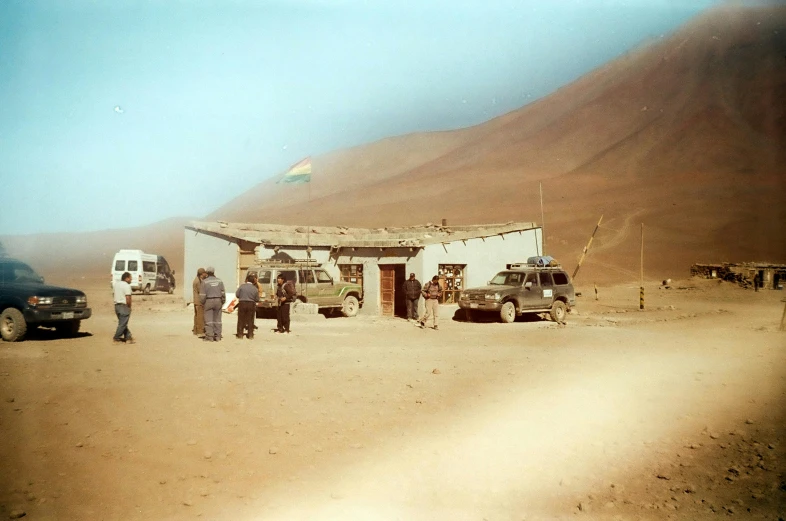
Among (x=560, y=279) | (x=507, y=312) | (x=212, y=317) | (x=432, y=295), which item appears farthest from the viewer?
(x=560, y=279)

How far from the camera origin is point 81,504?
16.6 ft

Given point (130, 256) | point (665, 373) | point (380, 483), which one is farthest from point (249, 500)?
point (130, 256)

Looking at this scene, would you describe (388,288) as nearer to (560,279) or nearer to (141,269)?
(560,279)

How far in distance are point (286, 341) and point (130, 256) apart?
2422 centimetres

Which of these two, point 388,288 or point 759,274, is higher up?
point 759,274

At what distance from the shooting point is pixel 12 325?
44.7ft

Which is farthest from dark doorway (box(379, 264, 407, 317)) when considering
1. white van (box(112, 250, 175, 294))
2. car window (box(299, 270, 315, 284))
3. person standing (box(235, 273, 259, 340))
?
white van (box(112, 250, 175, 294))

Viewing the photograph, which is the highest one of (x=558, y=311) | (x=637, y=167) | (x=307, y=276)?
(x=637, y=167)

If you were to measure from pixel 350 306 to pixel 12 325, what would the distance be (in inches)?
451

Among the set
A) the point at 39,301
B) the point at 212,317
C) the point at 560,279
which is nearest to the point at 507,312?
the point at 560,279

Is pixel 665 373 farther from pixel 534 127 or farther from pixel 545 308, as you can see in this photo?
pixel 534 127

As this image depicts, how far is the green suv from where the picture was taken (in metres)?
20.7

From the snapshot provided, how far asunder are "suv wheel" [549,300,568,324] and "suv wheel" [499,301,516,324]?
5.36 ft

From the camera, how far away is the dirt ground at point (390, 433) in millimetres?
5191
